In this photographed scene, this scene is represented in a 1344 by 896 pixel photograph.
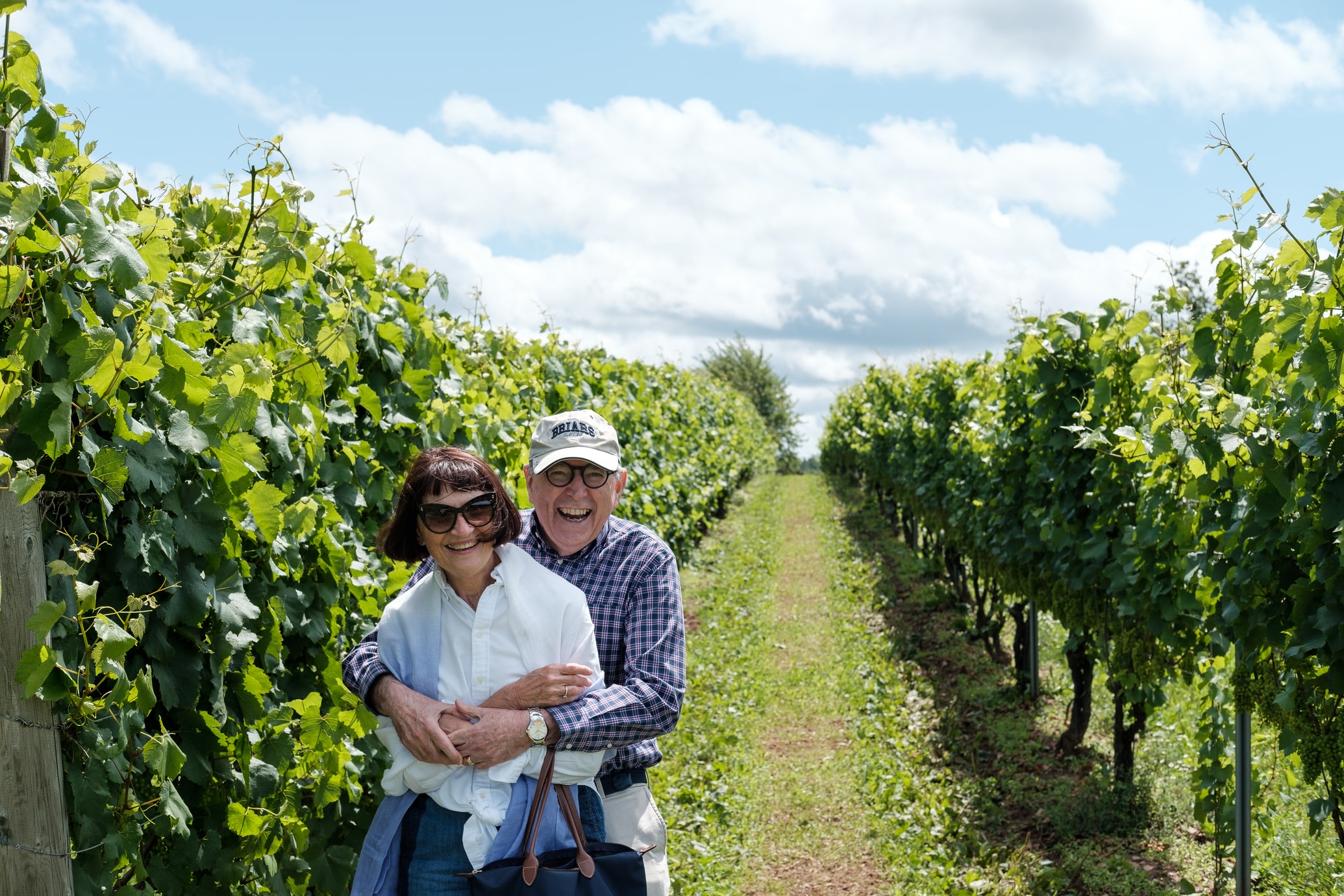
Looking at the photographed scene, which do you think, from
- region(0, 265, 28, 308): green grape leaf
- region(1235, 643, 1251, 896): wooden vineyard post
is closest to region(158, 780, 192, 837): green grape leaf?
region(0, 265, 28, 308): green grape leaf

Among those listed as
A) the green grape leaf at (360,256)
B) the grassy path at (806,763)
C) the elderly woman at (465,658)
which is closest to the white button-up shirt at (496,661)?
the elderly woman at (465,658)

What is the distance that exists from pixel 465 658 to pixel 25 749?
88 centimetres

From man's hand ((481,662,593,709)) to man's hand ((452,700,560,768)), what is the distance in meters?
0.03

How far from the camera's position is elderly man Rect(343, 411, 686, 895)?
88.5 inches

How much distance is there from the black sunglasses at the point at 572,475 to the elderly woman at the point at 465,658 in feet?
0.82

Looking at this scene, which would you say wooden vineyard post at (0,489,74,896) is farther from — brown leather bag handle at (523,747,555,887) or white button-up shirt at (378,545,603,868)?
brown leather bag handle at (523,747,555,887)

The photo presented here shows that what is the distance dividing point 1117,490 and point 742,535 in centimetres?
1286

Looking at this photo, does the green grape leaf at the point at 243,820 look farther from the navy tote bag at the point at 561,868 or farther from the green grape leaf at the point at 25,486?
the green grape leaf at the point at 25,486

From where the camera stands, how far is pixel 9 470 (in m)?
2.04

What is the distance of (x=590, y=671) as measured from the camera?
2.33m

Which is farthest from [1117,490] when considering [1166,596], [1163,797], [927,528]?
[927,528]

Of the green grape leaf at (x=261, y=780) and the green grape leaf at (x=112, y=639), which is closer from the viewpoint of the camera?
the green grape leaf at (x=112, y=639)

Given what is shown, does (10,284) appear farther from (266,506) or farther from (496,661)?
(496,661)

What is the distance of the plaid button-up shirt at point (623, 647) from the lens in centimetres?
231
